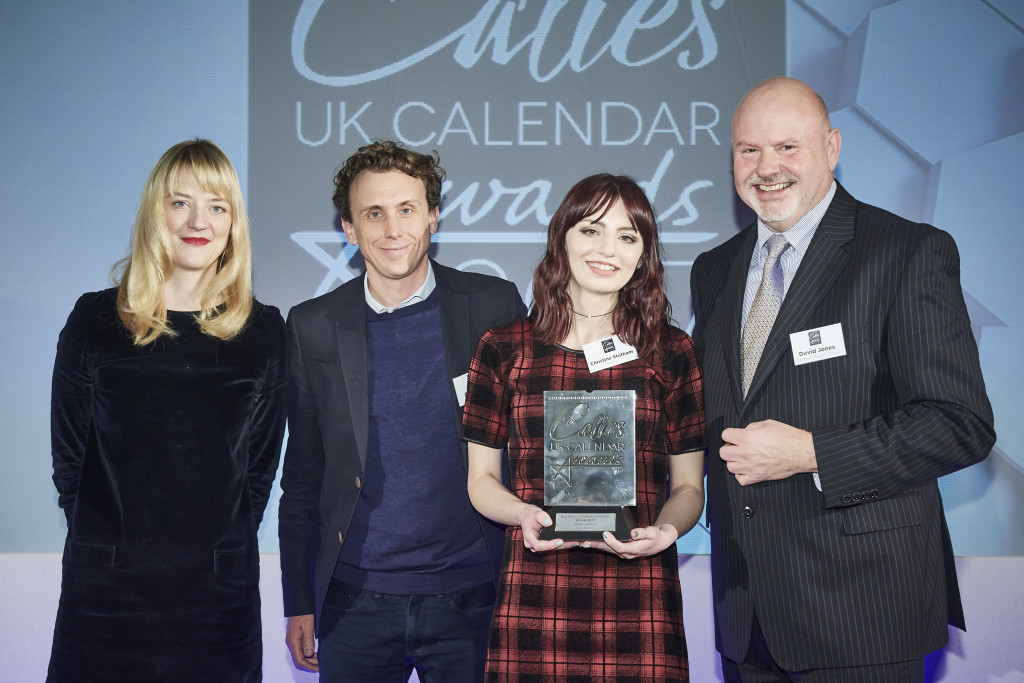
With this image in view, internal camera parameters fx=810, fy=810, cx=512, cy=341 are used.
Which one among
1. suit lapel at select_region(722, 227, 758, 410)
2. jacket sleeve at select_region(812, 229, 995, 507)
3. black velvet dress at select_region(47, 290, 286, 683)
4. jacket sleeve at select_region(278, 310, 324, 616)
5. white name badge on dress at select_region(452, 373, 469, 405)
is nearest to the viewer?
jacket sleeve at select_region(812, 229, 995, 507)

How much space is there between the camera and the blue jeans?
2.53 meters

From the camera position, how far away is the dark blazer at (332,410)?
8.46 feet

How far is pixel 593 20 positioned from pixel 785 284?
1853mm

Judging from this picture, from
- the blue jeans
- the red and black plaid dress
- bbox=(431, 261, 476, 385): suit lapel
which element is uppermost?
bbox=(431, 261, 476, 385): suit lapel

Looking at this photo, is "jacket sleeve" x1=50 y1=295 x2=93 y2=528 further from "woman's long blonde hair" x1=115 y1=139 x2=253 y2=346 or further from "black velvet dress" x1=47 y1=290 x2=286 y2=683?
"woman's long blonde hair" x1=115 y1=139 x2=253 y2=346

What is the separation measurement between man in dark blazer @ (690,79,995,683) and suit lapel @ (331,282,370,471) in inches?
42.1

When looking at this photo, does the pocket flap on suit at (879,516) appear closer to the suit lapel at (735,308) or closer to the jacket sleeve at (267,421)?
the suit lapel at (735,308)

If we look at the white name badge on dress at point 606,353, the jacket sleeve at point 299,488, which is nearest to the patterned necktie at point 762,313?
the white name badge on dress at point 606,353

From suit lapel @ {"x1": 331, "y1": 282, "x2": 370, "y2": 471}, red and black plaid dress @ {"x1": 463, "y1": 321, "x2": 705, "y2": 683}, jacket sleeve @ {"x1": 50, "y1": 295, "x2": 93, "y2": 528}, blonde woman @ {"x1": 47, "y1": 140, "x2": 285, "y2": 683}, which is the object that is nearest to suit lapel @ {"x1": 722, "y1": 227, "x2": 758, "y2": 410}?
red and black plaid dress @ {"x1": 463, "y1": 321, "x2": 705, "y2": 683}

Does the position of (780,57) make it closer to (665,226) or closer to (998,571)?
(665,226)

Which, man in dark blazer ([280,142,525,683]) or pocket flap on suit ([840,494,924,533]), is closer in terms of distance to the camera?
pocket flap on suit ([840,494,924,533])

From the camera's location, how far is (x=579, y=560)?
7.08 feet

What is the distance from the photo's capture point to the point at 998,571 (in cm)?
356

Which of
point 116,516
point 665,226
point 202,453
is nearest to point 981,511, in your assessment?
point 665,226
